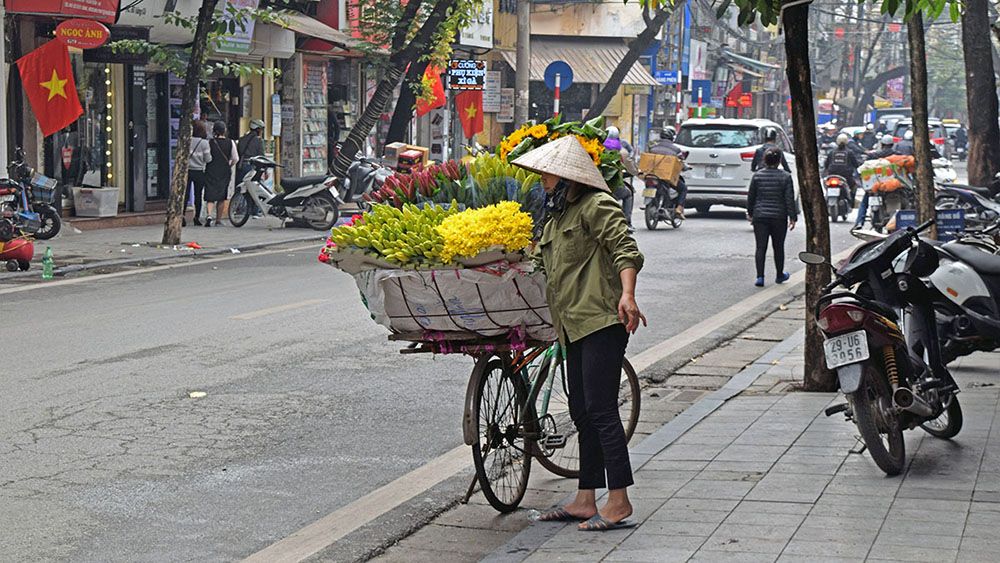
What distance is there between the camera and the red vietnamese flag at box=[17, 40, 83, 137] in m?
20.6

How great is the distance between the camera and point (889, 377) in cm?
732

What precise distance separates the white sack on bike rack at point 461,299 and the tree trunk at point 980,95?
51.1 ft

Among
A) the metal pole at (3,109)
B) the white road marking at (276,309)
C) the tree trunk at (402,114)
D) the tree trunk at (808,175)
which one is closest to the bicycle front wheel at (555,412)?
the tree trunk at (808,175)

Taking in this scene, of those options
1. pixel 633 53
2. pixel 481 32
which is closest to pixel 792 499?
pixel 481 32

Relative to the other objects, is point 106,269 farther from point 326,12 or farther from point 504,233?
point 326,12

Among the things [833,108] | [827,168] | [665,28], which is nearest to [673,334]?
[827,168]

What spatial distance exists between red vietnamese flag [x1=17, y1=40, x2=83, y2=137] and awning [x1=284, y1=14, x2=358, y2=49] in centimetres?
778

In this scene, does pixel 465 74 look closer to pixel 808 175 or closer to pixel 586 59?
pixel 586 59

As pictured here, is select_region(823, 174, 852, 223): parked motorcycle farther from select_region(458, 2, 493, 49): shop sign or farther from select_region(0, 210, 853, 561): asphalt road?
select_region(458, 2, 493, 49): shop sign

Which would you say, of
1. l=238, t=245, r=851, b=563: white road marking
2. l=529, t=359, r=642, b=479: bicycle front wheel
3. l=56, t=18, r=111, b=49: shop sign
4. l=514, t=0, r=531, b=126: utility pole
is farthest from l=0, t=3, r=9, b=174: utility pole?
l=514, t=0, r=531, b=126: utility pole

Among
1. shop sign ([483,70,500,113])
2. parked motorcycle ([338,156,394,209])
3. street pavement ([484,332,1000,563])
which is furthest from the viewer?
shop sign ([483,70,500,113])

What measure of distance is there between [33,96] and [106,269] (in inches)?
162

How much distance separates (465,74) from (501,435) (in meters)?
29.2

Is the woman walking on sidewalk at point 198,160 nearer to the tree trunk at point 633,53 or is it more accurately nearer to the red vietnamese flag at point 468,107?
the red vietnamese flag at point 468,107
